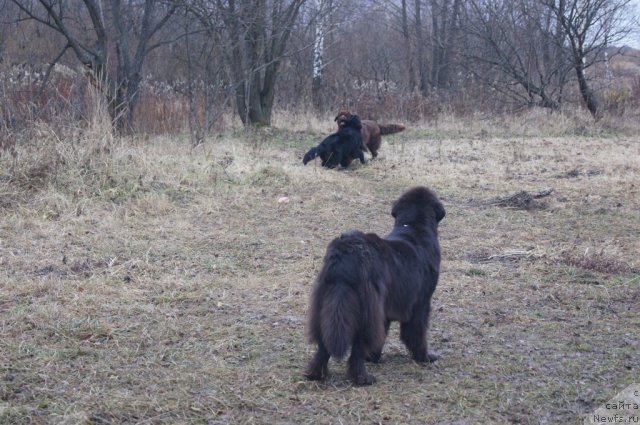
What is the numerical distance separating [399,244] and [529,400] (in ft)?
4.20

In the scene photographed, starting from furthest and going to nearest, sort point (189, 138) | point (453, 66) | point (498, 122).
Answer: point (453, 66)
point (498, 122)
point (189, 138)

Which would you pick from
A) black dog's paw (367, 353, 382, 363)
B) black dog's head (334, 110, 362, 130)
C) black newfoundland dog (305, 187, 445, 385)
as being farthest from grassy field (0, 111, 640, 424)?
black dog's head (334, 110, 362, 130)

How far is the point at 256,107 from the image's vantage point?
19.2 m

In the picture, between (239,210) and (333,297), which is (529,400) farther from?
(239,210)

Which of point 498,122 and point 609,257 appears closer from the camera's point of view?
point 609,257

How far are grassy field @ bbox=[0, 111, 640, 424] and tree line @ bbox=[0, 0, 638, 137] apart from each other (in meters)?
4.66

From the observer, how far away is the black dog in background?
13.3 meters

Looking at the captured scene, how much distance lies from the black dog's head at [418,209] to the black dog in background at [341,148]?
25.8 ft

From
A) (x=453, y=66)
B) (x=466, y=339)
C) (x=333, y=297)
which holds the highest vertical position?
(x=453, y=66)

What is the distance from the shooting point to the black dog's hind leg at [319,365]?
14.5 ft

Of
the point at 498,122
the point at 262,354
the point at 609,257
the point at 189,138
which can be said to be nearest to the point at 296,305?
the point at 262,354

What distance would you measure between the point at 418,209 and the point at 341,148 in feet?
26.6

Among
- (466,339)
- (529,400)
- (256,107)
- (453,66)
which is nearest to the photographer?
(529,400)

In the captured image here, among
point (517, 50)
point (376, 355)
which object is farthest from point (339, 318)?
point (517, 50)
